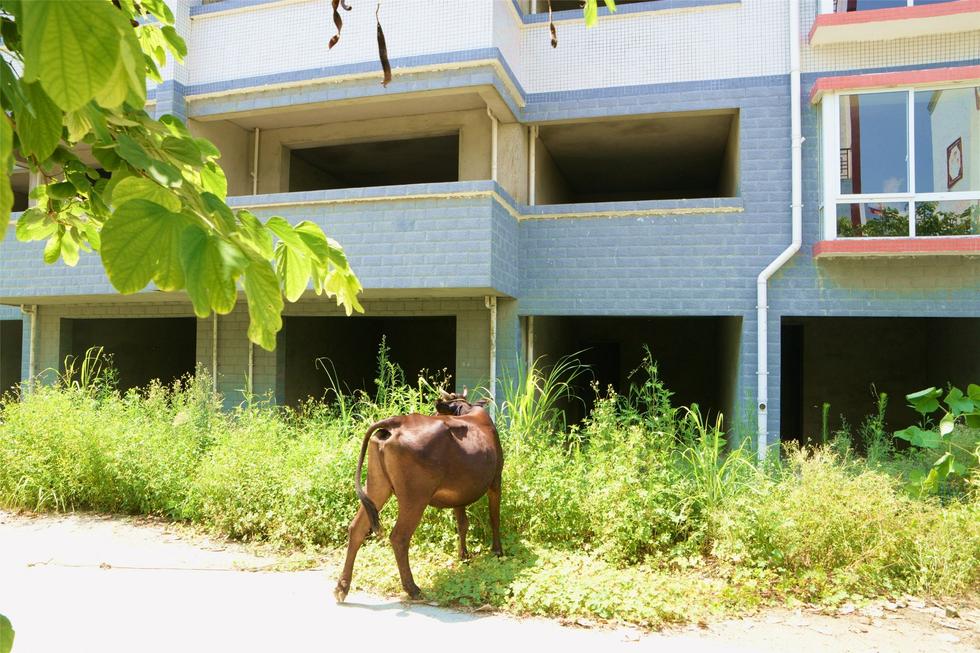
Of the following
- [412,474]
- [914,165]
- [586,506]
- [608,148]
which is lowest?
[586,506]

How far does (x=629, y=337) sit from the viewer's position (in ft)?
47.9

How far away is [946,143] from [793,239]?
1906 millimetres

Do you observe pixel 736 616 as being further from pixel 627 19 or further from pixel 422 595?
pixel 627 19

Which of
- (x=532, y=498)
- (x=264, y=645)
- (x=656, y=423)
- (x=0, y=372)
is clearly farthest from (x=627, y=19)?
(x=0, y=372)

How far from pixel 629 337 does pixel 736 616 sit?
10324mm

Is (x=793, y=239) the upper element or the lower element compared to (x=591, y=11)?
upper

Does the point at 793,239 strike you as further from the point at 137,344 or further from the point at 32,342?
the point at 137,344

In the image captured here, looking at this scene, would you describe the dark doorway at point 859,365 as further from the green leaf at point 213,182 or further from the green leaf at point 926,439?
the green leaf at point 213,182

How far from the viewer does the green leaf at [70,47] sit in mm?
875

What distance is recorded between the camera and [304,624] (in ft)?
14.2

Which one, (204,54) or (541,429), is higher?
(204,54)

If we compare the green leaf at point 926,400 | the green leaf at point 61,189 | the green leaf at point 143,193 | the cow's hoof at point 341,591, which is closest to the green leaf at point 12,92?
the green leaf at point 143,193

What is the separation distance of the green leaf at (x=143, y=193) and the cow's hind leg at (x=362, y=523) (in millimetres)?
3592

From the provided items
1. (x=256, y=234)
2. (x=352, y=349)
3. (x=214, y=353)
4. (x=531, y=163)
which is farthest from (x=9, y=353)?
(x=256, y=234)
